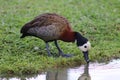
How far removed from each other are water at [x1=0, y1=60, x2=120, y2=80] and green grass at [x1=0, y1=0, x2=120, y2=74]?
20 cm

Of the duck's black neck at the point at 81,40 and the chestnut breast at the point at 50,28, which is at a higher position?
the chestnut breast at the point at 50,28

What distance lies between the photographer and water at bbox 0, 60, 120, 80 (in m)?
8.38

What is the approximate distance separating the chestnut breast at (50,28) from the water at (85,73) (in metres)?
0.80

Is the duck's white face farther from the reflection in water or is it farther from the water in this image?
the reflection in water

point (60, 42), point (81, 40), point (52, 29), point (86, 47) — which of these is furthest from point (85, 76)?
point (60, 42)

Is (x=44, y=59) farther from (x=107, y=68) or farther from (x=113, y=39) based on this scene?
(x=113, y=39)

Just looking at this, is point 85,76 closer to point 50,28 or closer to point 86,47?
point 86,47

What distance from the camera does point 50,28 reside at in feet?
30.8

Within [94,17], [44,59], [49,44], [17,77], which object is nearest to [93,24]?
[94,17]

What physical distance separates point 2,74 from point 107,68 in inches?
78.6

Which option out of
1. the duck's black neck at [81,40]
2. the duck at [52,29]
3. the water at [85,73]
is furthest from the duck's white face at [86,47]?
the water at [85,73]

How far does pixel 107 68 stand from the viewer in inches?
353

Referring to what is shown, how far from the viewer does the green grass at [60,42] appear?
9062mm

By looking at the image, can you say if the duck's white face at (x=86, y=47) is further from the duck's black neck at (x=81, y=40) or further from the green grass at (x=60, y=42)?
the green grass at (x=60, y=42)
